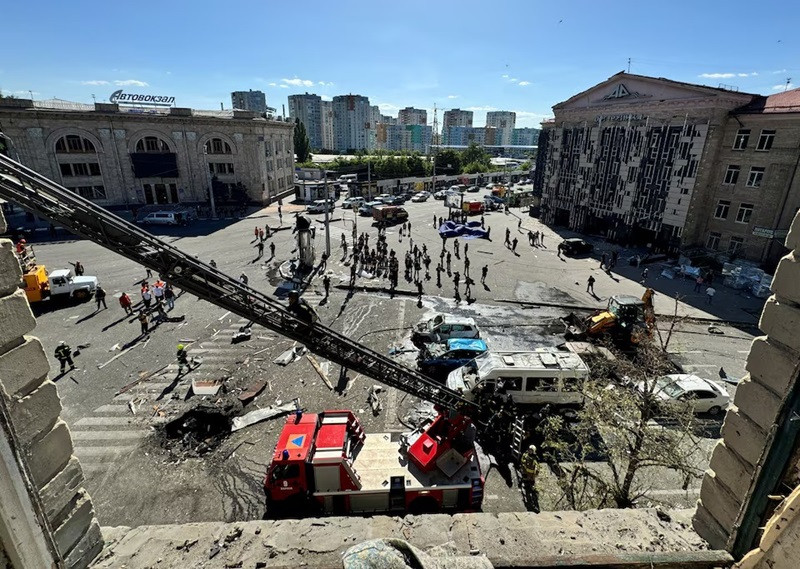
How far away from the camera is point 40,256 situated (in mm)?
29609

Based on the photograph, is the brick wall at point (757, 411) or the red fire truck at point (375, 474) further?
the red fire truck at point (375, 474)

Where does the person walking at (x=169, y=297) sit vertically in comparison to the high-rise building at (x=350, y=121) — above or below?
below

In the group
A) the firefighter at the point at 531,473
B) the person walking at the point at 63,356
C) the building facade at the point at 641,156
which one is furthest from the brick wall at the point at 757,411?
the building facade at the point at 641,156

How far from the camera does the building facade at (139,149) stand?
131ft

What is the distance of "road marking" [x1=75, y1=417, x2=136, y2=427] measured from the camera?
1283 cm

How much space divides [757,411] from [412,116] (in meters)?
196

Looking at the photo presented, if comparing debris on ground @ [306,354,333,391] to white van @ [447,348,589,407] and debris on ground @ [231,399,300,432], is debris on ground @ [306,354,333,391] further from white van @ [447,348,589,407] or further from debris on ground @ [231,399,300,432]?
white van @ [447,348,589,407]

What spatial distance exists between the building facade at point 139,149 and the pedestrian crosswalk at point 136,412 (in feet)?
Result: 113

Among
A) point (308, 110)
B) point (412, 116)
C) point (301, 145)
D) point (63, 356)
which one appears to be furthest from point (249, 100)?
point (63, 356)

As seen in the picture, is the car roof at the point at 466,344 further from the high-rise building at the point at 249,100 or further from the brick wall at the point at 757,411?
the high-rise building at the point at 249,100

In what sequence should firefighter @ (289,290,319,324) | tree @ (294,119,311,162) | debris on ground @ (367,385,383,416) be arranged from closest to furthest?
1. firefighter @ (289,290,319,324)
2. debris on ground @ (367,385,383,416)
3. tree @ (294,119,311,162)

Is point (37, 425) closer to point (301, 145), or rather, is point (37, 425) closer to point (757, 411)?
point (757, 411)

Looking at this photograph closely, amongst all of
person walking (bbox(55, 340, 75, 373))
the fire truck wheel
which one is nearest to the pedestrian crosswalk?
person walking (bbox(55, 340, 75, 373))

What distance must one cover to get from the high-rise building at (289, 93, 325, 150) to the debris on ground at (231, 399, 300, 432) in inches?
5657
